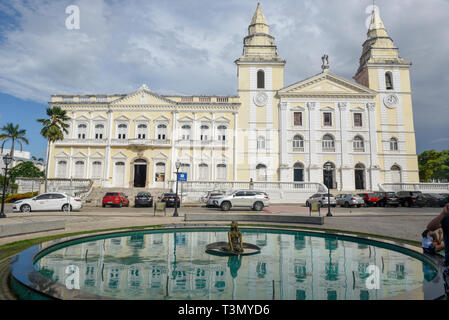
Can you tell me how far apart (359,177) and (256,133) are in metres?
15.2

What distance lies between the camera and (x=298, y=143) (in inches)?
1439

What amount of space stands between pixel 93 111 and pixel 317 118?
30.9m

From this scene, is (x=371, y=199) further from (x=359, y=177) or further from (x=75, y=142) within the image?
(x=75, y=142)

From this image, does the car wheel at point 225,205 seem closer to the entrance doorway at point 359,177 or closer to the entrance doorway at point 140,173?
the entrance doorway at point 140,173

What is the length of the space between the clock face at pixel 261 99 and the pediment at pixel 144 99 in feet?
37.5

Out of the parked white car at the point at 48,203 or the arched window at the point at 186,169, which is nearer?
the parked white car at the point at 48,203

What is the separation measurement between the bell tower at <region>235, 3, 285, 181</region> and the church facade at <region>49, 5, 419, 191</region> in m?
0.14

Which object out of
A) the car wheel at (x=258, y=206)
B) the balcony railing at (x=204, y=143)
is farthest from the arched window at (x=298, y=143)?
the car wheel at (x=258, y=206)

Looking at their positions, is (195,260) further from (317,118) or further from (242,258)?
(317,118)

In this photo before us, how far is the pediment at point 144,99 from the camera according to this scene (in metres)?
36.4

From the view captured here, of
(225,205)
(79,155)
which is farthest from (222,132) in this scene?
(79,155)

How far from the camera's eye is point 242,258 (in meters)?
7.77

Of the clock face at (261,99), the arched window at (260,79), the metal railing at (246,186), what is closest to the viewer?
the metal railing at (246,186)
